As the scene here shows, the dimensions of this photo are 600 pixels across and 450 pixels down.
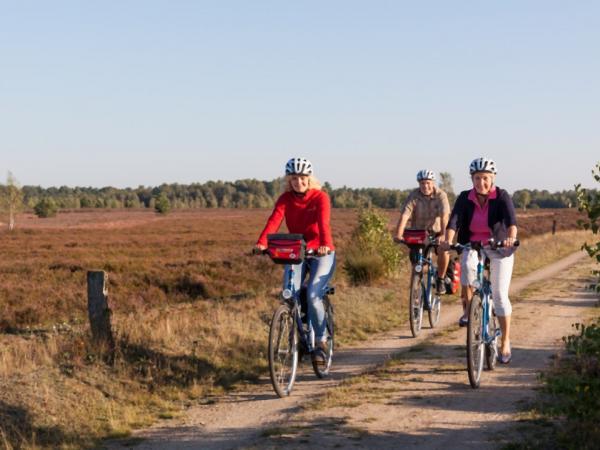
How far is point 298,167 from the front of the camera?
8289 mm

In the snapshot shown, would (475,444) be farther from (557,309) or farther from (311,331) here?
(557,309)

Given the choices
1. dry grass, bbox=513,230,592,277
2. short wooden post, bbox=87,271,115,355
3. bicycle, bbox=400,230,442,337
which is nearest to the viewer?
short wooden post, bbox=87,271,115,355

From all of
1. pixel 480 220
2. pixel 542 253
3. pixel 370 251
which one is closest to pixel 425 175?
pixel 480 220

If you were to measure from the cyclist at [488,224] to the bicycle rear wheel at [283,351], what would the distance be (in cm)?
199

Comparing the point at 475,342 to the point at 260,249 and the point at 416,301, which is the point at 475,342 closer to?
the point at 260,249

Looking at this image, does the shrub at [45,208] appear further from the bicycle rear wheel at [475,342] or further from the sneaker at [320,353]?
the bicycle rear wheel at [475,342]

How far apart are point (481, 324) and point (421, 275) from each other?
12.1ft

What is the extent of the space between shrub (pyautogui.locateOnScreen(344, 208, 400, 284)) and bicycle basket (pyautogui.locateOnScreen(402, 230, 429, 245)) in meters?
7.42

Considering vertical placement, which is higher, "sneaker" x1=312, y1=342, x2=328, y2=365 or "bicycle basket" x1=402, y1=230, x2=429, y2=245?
"bicycle basket" x1=402, y1=230, x2=429, y2=245

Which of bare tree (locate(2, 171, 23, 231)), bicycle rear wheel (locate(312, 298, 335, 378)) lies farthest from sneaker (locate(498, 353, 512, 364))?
bare tree (locate(2, 171, 23, 231))

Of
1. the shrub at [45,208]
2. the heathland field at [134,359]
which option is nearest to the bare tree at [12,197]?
the shrub at [45,208]

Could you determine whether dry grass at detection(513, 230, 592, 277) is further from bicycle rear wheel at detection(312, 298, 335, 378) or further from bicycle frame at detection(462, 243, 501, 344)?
bicycle rear wheel at detection(312, 298, 335, 378)

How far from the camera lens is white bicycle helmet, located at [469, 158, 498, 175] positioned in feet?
28.1

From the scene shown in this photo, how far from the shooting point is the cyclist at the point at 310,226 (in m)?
8.36
